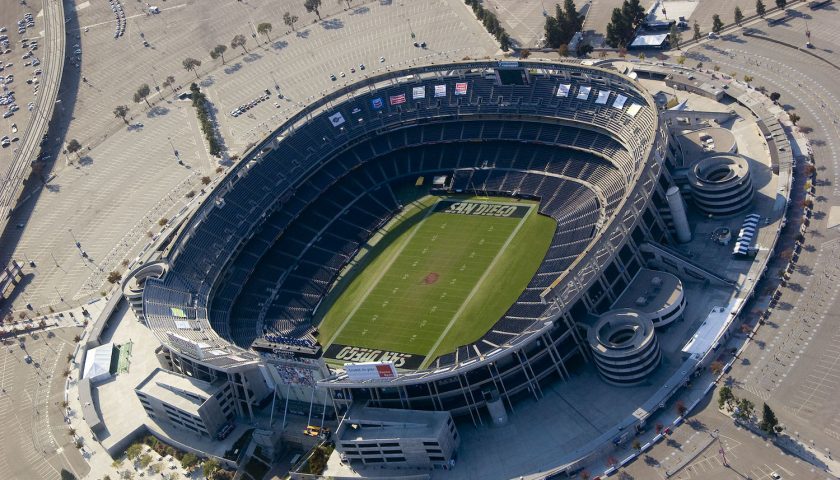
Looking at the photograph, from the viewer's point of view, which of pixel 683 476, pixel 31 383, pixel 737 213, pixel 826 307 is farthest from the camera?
pixel 31 383

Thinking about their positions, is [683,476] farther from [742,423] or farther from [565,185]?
[565,185]

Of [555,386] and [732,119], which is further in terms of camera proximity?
[732,119]

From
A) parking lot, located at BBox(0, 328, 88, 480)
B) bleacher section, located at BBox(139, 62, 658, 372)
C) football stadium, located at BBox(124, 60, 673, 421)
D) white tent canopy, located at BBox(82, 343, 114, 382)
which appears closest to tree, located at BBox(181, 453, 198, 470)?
football stadium, located at BBox(124, 60, 673, 421)

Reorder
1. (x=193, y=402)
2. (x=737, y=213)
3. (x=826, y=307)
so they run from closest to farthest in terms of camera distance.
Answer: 1. (x=826, y=307)
2. (x=193, y=402)
3. (x=737, y=213)

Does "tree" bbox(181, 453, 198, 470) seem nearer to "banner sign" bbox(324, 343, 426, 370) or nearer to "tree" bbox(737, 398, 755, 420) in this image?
"banner sign" bbox(324, 343, 426, 370)

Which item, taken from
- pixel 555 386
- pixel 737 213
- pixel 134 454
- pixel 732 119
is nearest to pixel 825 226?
pixel 737 213

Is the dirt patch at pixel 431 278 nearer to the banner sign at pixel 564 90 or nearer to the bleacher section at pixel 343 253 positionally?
the bleacher section at pixel 343 253

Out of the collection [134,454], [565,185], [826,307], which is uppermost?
[565,185]
